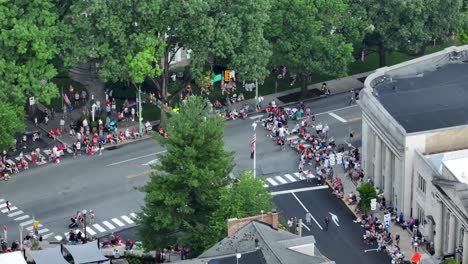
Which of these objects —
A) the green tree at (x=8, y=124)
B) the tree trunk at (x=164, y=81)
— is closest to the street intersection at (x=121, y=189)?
the tree trunk at (x=164, y=81)

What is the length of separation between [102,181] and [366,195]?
2722 centimetres

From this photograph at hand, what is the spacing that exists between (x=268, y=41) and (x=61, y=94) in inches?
965

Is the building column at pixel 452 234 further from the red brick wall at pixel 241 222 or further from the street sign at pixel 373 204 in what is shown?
the red brick wall at pixel 241 222

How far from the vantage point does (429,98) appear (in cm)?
14725

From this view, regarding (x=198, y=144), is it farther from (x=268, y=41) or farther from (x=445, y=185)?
(x=268, y=41)

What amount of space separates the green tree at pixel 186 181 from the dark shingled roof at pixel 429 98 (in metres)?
20.0

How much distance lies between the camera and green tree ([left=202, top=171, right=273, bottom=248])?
12769cm

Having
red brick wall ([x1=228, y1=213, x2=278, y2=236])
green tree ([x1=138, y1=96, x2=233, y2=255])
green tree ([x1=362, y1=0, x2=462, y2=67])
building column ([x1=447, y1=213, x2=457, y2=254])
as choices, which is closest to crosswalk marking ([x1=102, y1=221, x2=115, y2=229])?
green tree ([x1=138, y1=96, x2=233, y2=255])

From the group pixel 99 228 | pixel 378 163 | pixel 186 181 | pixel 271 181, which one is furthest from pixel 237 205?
pixel 378 163

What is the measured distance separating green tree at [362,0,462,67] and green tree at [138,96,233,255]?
40186 mm

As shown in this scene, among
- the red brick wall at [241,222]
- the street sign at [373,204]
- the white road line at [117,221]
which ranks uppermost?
the street sign at [373,204]

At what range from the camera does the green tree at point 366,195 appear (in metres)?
143

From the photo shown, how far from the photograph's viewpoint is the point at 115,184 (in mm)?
149750

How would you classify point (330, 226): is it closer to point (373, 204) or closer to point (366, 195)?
point (366, 195)
